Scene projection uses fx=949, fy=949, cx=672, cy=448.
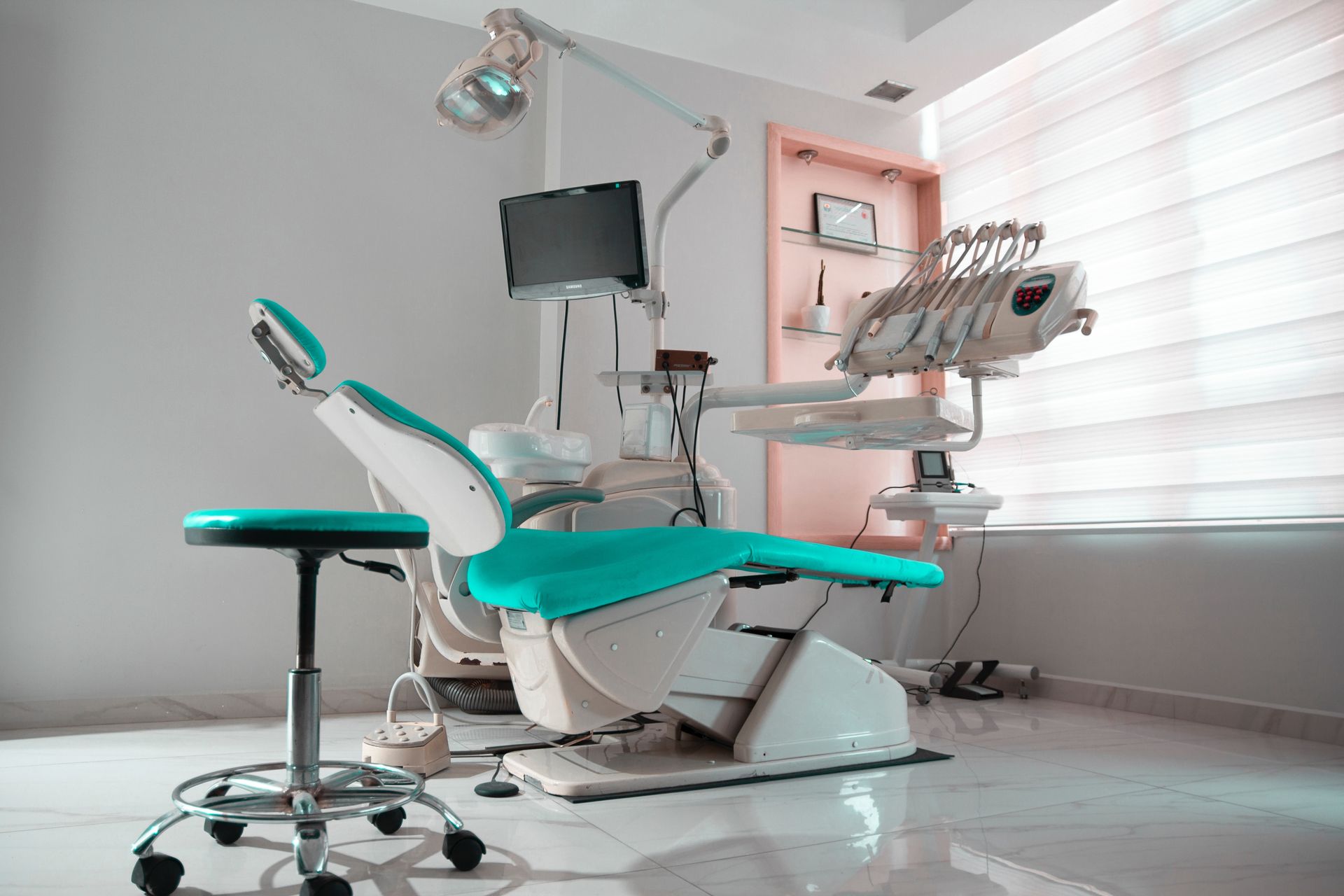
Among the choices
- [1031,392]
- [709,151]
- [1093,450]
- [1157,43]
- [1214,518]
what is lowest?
[1214,518]

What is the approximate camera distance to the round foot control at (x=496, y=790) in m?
2.11

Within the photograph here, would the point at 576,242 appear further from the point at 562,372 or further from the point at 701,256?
the point at 701,256

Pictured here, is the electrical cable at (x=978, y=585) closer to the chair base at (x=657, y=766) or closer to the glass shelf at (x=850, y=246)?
the glass shelf at (x=850, y=246)

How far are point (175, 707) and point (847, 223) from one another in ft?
11.0

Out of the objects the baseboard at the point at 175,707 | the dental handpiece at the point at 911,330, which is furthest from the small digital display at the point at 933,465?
the baseboard at the point at 175,707

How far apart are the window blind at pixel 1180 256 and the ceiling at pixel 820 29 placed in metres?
0.35

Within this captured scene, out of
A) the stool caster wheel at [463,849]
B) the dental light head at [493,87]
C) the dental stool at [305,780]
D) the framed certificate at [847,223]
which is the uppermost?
the framed certificate at [847,223]

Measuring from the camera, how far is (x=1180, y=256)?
11.3 feet

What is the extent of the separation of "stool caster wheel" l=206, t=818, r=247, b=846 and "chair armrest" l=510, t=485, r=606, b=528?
36.3 inches

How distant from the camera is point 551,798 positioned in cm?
209

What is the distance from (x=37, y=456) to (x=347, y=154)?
4.90 ft

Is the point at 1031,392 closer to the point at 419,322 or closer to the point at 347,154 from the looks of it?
the point at 419,322

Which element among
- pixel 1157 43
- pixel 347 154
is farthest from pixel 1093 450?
pixel 347 154

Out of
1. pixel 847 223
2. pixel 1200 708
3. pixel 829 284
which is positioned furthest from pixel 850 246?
pixel 1200 708
